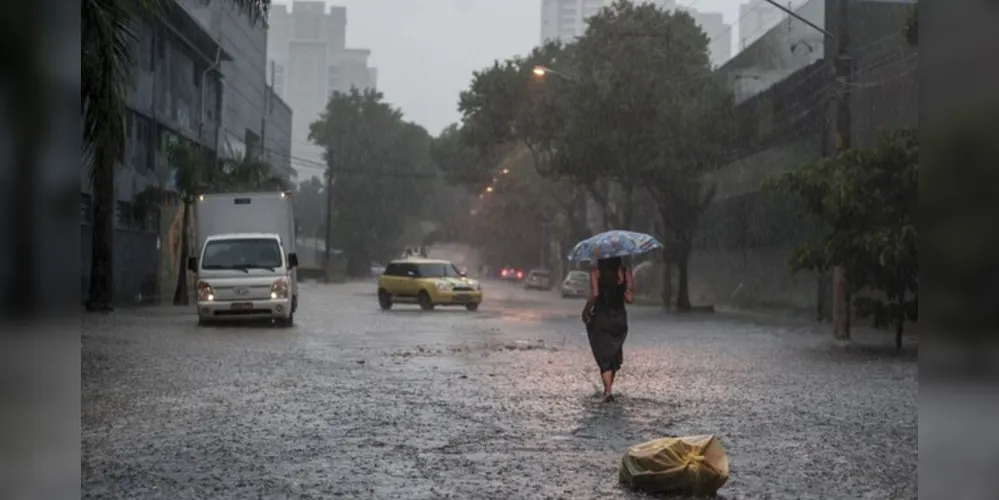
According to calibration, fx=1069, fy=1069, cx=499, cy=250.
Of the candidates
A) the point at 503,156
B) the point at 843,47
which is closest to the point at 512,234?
the point at 503,156

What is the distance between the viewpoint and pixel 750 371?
15.9 m

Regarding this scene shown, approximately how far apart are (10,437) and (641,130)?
29.4m

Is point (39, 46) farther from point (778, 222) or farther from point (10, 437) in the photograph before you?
point (778, 222)

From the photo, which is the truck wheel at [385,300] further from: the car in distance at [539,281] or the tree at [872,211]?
the car in distance at [539,281]

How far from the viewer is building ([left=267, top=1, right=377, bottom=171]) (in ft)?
279

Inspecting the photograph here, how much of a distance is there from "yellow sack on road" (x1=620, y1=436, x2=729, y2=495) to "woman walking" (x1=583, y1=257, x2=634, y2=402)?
4411 millimetres

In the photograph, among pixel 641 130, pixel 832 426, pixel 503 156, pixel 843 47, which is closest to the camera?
pixel 832 426

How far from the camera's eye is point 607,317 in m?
11.8

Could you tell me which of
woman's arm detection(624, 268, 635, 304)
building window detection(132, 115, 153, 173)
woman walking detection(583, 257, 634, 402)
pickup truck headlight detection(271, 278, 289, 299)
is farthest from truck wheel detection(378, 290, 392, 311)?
woman walking detection(583, 257, 634, 402)

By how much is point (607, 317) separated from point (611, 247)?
78cm

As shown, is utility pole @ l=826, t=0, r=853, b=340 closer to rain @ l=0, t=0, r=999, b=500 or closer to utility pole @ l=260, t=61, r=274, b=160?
rain @ l=0, t=0, r=999, b=500

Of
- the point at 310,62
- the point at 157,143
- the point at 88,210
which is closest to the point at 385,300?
the point at 157,143

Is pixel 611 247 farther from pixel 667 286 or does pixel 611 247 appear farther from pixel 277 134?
pixel 277 134

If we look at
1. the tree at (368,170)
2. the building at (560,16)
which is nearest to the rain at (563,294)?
the tree at (368,170)
